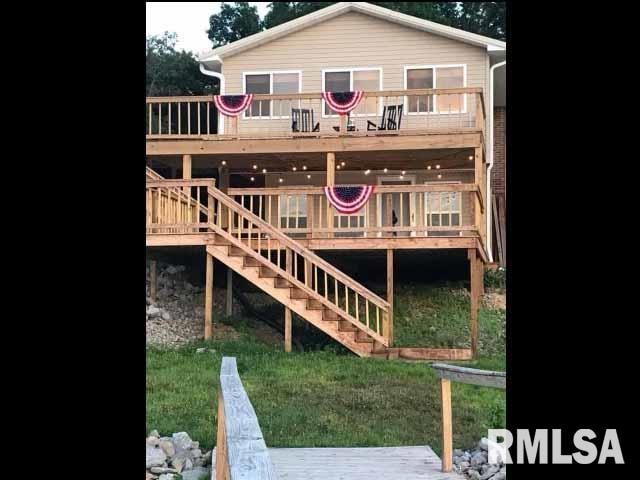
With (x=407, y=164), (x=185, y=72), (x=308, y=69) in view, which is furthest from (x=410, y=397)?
(x=185, y=72)

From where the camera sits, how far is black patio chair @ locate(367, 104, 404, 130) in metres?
15.4

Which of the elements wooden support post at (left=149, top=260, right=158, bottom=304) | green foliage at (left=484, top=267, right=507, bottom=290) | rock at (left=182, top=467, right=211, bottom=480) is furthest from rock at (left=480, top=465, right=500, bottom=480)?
green foliage at (left=484, top=267, right=507, bottom=290)

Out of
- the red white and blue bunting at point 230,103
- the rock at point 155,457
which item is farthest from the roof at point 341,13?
the rock at point 155,457

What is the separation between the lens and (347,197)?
13266mm

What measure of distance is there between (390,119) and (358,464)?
10.3 metres

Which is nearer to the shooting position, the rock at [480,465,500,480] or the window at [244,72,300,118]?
the rock at [480,465,500,480]

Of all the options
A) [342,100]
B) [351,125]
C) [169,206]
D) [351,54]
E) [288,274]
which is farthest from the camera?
[351,54]

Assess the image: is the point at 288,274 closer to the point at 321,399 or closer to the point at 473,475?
the point at 321,399

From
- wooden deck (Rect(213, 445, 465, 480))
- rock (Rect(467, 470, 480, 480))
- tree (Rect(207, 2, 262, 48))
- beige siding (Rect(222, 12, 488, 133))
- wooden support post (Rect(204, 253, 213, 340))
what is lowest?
rock (Rect(467, 470, 480, 480))

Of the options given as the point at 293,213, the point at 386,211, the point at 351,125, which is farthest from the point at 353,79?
the point at 293,213

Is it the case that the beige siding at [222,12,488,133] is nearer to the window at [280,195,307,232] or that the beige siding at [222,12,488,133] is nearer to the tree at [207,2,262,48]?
the window at [280,195,307,232]
